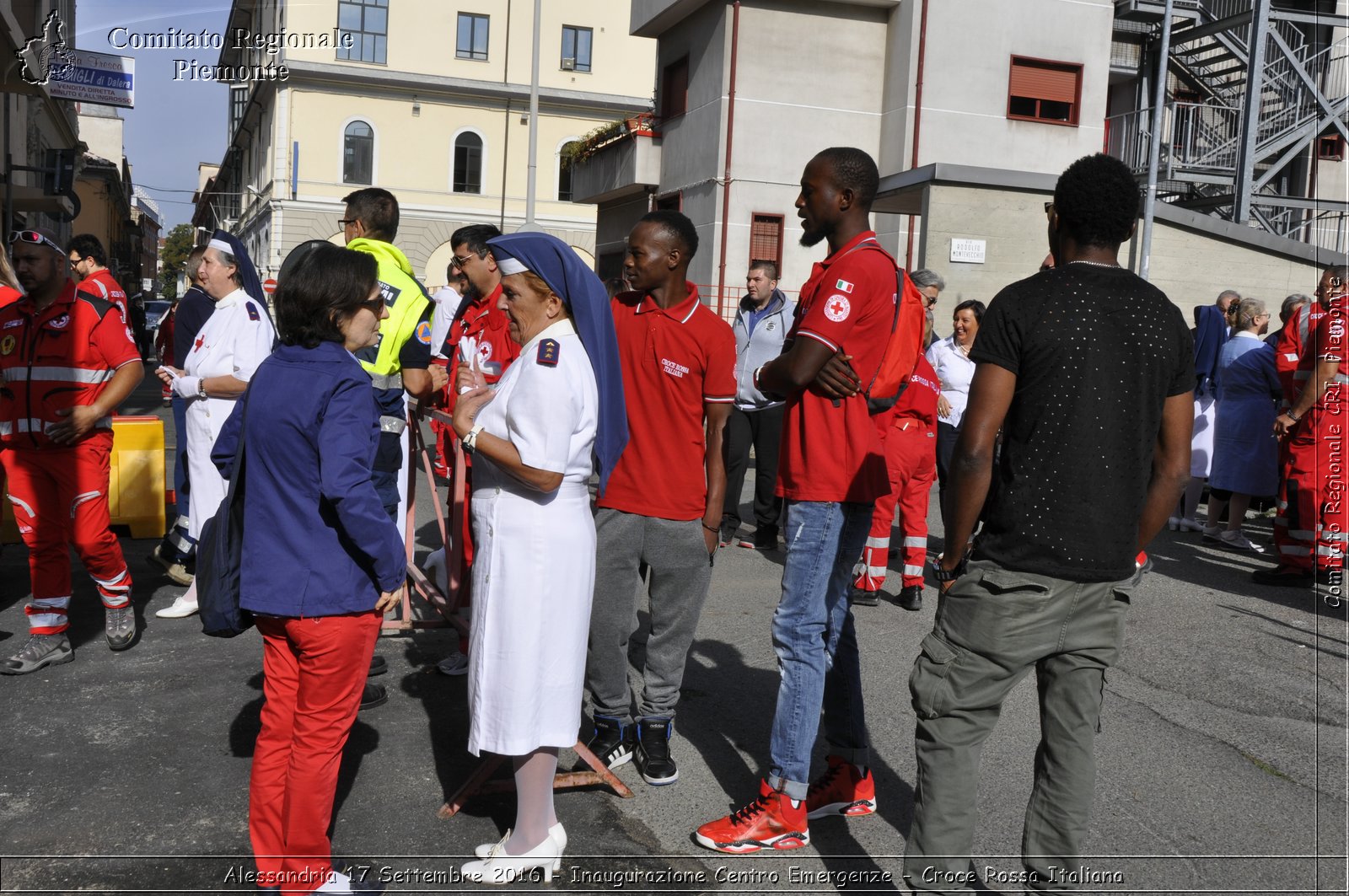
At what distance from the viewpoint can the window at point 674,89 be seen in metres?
22.1

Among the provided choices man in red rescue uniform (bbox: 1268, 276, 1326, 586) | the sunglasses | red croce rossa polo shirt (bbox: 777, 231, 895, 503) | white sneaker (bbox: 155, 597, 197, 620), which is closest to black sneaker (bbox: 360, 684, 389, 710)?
white sneaker (bbox: 155, 597, 197, 620)

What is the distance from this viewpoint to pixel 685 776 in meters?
4.50

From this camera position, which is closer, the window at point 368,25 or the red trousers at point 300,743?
the red trousers at point 300,743

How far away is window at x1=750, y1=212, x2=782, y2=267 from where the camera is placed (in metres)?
20.5

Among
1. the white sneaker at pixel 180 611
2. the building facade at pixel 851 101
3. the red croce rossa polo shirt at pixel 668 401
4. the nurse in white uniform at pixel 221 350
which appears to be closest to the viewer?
the red croce rossa polo shirt at pixel 668 401

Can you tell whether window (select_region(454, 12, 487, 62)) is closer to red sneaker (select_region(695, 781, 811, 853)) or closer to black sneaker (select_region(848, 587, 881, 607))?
black sneaker (select_region(848, 587, 881, 607))

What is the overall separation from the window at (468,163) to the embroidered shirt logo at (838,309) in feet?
144

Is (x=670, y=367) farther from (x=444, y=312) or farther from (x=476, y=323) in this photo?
(x=444, y=312)

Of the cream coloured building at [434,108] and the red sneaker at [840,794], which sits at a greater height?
the cream coloured building at [434,108]

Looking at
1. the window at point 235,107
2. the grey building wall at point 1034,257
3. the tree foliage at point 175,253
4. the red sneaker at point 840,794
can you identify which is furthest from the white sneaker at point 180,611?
the tree foliage at point 175,253

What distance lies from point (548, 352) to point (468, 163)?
44457 mm

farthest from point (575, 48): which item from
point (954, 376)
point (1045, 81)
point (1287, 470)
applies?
point (1287, 470)

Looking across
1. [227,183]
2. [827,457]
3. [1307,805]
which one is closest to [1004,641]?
[827,457]

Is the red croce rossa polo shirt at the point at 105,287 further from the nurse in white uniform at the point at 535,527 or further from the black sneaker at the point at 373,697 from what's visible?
the nurse in white uniform at the point at 535,527
